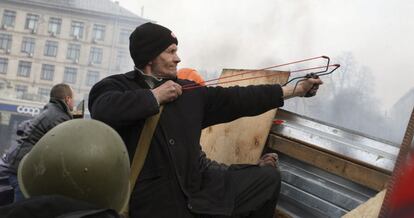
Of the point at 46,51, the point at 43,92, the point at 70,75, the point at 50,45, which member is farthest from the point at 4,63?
the point at 70,75

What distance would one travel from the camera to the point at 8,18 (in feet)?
140

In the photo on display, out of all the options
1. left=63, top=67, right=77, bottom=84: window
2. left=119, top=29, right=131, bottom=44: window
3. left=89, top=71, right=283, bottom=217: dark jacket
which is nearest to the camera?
left=89, top=71, right=283, bottom=217: dark jacket

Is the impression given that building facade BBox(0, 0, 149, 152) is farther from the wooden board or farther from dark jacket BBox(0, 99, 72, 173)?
the wooden board

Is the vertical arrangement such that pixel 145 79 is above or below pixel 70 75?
above

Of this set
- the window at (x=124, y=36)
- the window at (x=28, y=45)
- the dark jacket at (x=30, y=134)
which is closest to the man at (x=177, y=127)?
the dark jacket at (x=30, y=134)

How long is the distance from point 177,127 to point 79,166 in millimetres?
923

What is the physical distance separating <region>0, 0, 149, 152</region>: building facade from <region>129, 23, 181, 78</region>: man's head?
36999 millimetres

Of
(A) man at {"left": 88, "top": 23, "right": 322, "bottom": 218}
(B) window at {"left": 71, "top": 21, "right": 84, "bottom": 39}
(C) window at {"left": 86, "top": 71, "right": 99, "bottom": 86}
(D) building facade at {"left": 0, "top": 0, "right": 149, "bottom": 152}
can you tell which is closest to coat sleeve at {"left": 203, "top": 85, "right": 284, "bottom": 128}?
(A) man at {"left": 88, "top": 23, "right": 322, "bottom": 218}

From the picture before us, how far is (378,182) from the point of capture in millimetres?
2221

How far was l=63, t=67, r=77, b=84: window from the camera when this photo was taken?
1604 inches

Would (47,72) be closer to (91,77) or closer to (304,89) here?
(91,77)

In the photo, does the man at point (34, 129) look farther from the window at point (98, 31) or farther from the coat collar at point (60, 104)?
the window at point (98, 31)

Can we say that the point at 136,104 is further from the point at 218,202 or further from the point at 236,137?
the point at 236,137

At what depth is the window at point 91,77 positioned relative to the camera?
39.8 meters
